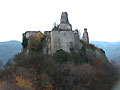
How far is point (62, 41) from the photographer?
3788 cm

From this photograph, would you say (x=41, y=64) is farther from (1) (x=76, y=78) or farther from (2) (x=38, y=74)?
(1) (x=76, y=78)

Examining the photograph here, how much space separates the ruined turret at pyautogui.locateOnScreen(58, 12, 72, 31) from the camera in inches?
1585

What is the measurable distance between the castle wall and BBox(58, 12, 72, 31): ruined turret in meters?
1.99

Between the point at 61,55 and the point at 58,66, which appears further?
the point at 61,55

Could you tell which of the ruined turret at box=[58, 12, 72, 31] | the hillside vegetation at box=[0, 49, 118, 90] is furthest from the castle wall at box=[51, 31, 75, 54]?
the ruined turret at box=[58, 12, 72, 31]

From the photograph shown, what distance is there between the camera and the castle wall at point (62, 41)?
3784 cm

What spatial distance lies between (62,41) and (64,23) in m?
3.94

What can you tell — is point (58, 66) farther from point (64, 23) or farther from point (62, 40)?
point (64, 23)

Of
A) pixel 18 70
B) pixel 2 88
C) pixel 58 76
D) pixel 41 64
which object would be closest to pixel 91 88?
pixel 58 76

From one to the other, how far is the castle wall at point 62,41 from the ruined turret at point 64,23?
78.2 inches

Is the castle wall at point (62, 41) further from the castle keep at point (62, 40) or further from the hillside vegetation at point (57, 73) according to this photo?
the hillside vegetation at point (57, 73)

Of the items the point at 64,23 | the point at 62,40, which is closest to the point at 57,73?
the point at 62,40

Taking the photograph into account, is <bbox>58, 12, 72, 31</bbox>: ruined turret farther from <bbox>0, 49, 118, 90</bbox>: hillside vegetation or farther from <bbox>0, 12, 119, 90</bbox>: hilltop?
<bbox>0, 49, 118, 90</bbox>: hillside vegetation

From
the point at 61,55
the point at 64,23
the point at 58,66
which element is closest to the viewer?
the point at 58,66
